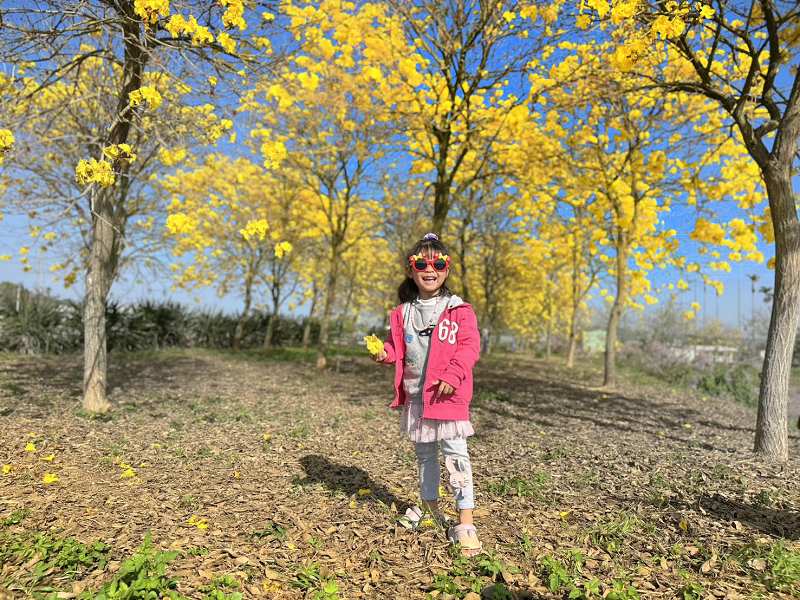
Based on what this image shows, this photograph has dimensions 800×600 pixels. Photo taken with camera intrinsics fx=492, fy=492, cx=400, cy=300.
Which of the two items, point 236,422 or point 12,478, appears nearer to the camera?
point 12,478

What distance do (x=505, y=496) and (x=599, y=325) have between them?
1483 inches

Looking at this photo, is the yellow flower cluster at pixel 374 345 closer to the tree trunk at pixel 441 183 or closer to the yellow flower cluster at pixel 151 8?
the yellow flower cluster at pixel 151 8

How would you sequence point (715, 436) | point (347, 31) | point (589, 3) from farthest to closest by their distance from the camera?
point (347, 31) → point (715, 436) → point (589, 3)

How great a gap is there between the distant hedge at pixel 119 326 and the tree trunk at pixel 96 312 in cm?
770

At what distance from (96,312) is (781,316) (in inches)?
290

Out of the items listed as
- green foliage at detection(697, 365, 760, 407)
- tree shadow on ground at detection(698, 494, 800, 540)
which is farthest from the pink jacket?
green foliage at detection(697, 365, 760, 407)

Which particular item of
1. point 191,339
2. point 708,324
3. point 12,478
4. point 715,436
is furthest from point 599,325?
point 12,478

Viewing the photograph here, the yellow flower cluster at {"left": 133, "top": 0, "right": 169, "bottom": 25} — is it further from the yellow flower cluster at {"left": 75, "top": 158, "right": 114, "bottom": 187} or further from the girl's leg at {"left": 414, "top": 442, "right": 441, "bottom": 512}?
the girl's leg at {"left": 414, "top": 442, "right": 441, "bottom": 512}

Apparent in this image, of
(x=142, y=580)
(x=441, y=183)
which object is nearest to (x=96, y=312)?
(x=142, y=580)

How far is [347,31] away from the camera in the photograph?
764cm

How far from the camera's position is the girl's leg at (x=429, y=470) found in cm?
301

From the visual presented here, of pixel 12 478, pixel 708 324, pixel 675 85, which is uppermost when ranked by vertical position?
pixel 675 85

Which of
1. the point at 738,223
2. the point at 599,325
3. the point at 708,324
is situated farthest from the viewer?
the point at 599,325

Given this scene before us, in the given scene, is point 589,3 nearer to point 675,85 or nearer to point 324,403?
point 675,85
